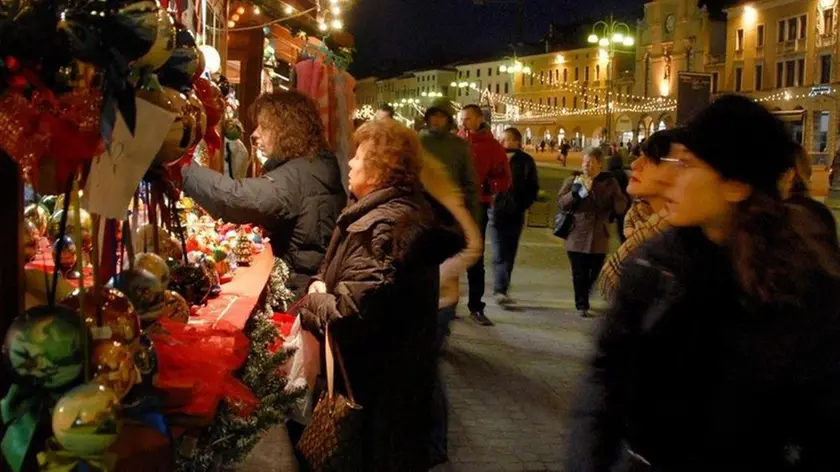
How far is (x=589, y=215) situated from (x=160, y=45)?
7943 mm

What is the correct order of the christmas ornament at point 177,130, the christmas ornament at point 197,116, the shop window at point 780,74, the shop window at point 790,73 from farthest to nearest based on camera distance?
the shop window at point 780,74 → the shop window at point 790,73 → the christmas ornament at point 197,116 → the christmas ornament at point 177,130

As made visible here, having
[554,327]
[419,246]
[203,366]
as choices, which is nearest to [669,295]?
[203,366]

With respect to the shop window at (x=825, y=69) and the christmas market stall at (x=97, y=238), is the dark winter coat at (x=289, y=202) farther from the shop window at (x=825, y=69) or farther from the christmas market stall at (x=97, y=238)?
the shop window at (x=825, y=69)

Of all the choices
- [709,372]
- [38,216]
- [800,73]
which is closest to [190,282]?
[38,216]

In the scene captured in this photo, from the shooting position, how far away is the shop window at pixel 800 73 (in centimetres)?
5138

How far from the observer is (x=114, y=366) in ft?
5.72

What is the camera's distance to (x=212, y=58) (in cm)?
444

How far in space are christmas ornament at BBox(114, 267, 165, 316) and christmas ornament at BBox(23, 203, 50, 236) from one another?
63 cm

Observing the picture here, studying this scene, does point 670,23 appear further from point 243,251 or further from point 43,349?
point 43,349

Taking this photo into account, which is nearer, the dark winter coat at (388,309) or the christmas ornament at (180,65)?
the christmas ornament at (180,65)

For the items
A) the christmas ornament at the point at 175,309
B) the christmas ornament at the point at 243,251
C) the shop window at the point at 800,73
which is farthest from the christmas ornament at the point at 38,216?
the shop window at the point at 800,73

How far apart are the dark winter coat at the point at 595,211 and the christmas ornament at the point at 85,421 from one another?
799 centimetres

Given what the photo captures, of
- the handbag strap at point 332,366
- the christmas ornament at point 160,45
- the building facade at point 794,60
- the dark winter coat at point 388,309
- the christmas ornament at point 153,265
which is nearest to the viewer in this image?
the christmas ornament at point 160,45

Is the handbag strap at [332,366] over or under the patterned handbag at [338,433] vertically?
over
